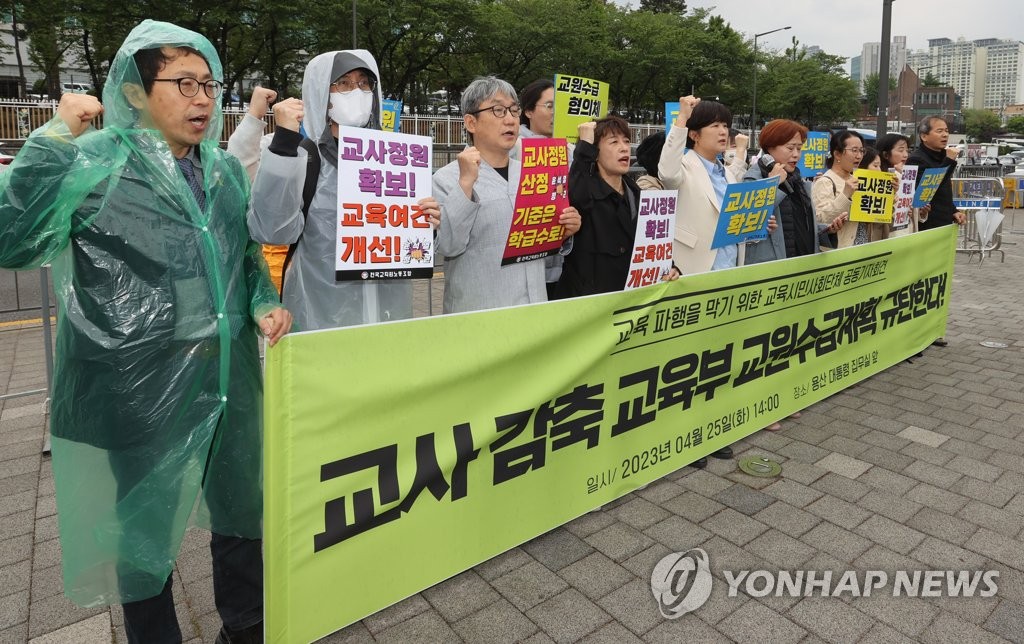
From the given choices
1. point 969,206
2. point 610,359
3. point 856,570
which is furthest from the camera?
point 969,206

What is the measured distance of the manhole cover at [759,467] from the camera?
3.83 metres

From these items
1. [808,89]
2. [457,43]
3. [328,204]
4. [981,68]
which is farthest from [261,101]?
[981,68]

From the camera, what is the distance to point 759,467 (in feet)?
12.8

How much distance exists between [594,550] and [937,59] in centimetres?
19826

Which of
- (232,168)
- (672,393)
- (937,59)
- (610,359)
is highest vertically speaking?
(937,59)

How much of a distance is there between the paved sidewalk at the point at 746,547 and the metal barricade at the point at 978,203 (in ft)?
23.7

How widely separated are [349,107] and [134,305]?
1.13 meters

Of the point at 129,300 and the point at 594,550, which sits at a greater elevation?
the point at 129,300

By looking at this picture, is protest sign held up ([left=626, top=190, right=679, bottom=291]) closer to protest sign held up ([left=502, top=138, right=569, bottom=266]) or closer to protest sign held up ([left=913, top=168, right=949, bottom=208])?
protest sign held up ([left=502, top=138, right=569, bottom=266])

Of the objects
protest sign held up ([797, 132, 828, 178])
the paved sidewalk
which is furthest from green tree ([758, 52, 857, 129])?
the paved sidewalk

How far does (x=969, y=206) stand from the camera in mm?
10891

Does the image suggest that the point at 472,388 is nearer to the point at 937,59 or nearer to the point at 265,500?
the point at 265,500

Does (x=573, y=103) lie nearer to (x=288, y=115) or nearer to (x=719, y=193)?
(x=719, y=193)

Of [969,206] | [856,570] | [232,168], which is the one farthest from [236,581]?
[969,206]
